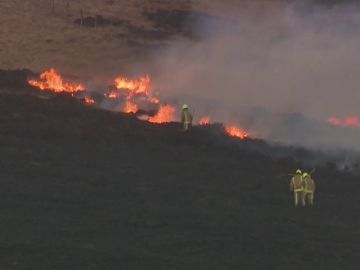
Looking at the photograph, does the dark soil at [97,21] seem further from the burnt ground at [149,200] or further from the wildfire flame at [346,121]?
the wildfire flame at [346,121]

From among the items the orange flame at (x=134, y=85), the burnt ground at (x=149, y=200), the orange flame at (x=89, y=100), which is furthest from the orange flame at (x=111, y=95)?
the burnt ground at (x=149, y=200)

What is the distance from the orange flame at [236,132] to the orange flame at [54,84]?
521 inches

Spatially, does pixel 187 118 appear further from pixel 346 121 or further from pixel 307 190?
pixel 307 190

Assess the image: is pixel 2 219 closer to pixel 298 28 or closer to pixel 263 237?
pixel 263 237

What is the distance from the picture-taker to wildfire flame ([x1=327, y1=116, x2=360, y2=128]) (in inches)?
2490

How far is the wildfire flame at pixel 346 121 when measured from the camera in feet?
208

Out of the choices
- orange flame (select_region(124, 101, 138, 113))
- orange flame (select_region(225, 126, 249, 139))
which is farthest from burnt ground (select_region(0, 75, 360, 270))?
orange flame (select_region(124, 101, 138, 113))

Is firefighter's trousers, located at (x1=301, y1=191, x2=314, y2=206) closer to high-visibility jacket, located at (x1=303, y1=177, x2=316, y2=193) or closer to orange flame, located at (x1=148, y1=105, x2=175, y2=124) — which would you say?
high-visibility jacket, located at (x1=303, y1=177, x2=316, y2=193)

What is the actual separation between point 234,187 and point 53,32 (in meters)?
50.2

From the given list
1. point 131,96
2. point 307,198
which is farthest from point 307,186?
point 131,96

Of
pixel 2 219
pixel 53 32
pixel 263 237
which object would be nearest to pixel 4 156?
pixel 2 219

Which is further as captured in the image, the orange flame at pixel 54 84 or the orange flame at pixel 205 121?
the orange flame at pixel 54 84

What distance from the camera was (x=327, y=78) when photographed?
74875 millimetres

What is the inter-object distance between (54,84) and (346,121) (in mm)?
22373
